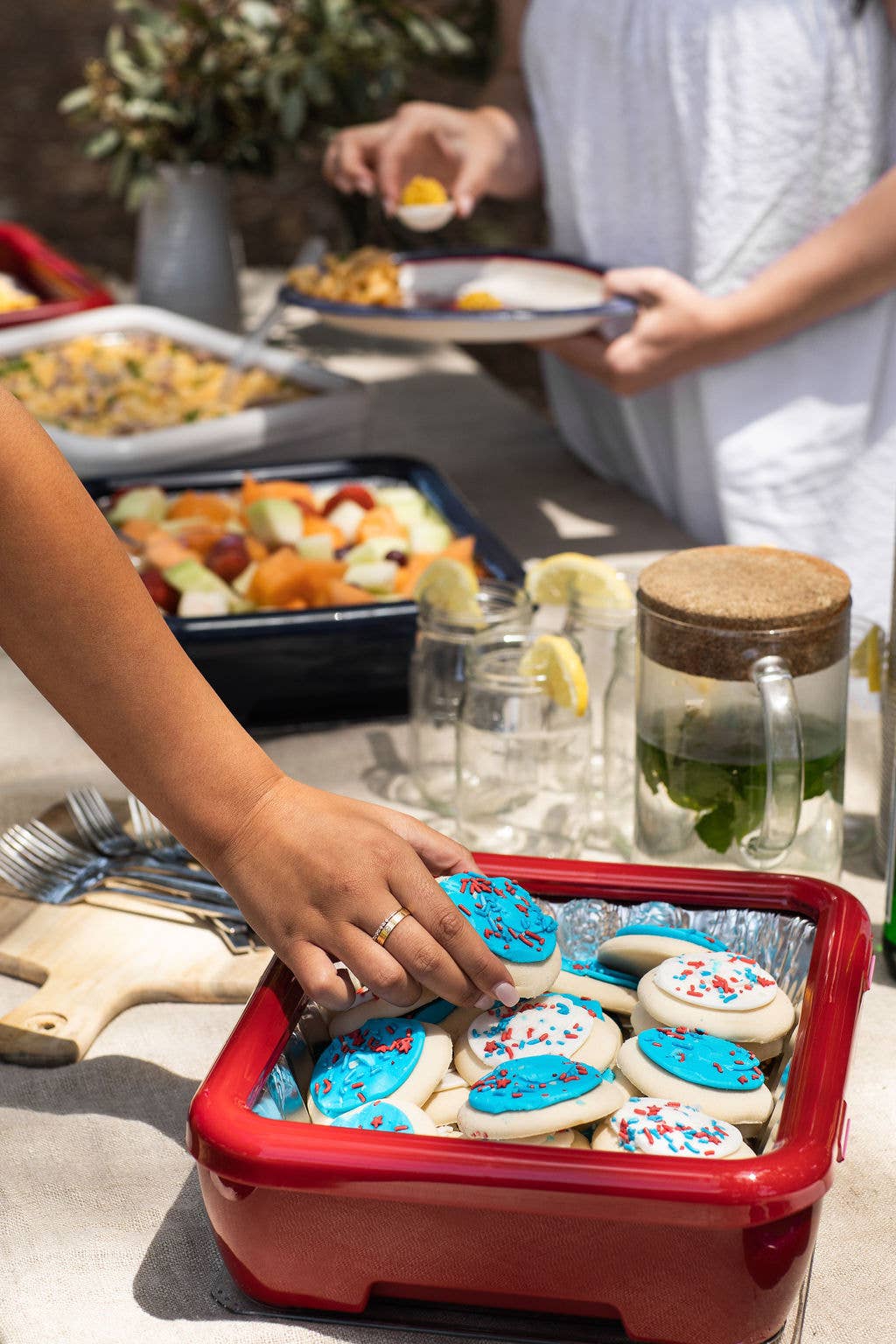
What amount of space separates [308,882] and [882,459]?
102 centimetres

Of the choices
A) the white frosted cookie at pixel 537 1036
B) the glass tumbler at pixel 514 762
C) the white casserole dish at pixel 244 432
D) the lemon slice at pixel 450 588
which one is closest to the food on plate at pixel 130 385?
the white casserole dish at pixel 244 432

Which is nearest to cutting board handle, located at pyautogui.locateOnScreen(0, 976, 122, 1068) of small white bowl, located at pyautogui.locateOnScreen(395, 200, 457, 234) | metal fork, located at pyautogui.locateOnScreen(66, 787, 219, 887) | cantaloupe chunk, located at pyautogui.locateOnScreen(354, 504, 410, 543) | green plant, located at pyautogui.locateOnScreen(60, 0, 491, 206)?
metal fork, located at pyautogui.locateOnScreen(66, 787, 219, 887)

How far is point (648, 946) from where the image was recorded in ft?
2.03

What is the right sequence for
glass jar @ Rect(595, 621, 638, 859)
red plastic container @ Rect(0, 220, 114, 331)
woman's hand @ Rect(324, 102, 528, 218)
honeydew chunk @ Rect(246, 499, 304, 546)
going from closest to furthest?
glass jar @ Rect(595, 621, 638, 859), honeydew chunk @ Rect(246, 499, 304, 546), woman's hand @ Rect(324, 102, 528, 218), red plastic container @ Rect(0, 220, 114, 331)

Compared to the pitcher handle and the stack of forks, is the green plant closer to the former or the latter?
the stack of forks

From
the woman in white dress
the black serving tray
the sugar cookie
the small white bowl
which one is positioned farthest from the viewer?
the small white bowl

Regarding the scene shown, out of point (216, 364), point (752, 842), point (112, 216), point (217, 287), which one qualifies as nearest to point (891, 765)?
point (752, 842)

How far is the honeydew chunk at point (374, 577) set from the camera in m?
1.12

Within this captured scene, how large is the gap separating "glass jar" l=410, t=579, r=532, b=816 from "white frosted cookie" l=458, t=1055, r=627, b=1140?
0.45 metres

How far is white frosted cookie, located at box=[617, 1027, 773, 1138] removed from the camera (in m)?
0.53

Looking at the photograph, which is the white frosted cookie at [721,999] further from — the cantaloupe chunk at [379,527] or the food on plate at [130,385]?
the food on plate at [130,385]

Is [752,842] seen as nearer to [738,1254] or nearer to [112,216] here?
[738,1254]

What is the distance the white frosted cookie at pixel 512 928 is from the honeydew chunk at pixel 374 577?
1.73ft

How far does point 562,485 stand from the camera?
168 centimetres
